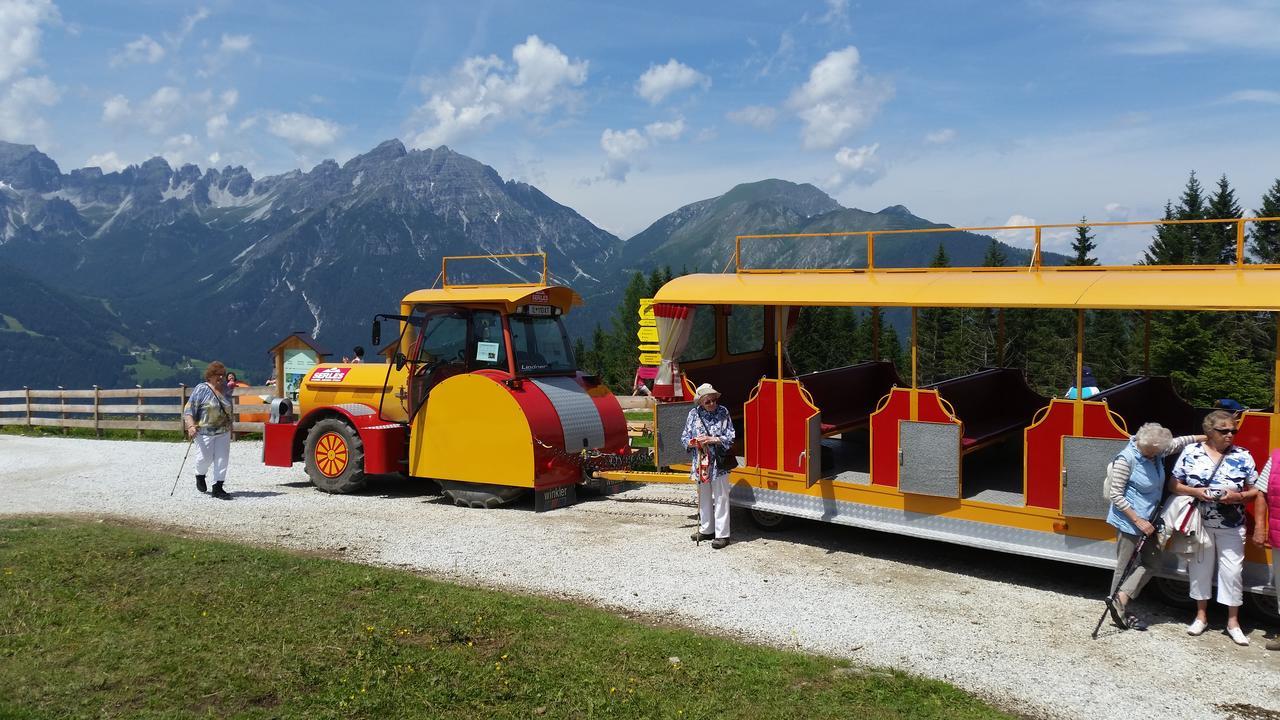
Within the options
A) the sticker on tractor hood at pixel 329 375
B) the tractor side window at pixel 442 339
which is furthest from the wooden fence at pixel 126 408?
the tractor side window at pixel 442 339

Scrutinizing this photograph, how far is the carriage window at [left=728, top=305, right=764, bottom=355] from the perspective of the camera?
11734 mm

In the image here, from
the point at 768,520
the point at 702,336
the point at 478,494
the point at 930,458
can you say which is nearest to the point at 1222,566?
the point at 930,458

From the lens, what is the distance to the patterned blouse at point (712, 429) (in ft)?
32.4

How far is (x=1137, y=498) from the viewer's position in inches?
294

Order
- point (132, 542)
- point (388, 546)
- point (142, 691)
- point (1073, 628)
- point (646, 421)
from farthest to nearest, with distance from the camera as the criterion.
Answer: point (646, 421) < point (388, 546) < point (132, 542) < point (1073, 628) < point (142, 691)

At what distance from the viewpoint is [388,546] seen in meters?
10.2

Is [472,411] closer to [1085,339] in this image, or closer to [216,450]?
[216,450]

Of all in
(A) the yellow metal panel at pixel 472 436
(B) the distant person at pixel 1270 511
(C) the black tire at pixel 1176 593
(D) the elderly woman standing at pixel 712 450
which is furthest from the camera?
(A) the yellow metal panel at pixel 472 436

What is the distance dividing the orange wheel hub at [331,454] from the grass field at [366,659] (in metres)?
4.82

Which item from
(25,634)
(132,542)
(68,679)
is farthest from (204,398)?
(68,679)

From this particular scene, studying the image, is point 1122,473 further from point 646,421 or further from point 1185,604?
point 646,421

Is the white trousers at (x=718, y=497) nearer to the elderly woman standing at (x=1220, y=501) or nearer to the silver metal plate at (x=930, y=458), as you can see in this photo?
the silver metal plate at (x=930, y=458)

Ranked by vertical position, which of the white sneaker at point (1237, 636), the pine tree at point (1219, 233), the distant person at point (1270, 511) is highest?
the pine tree at point (1219, 233)

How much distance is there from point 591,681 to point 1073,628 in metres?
4.03
